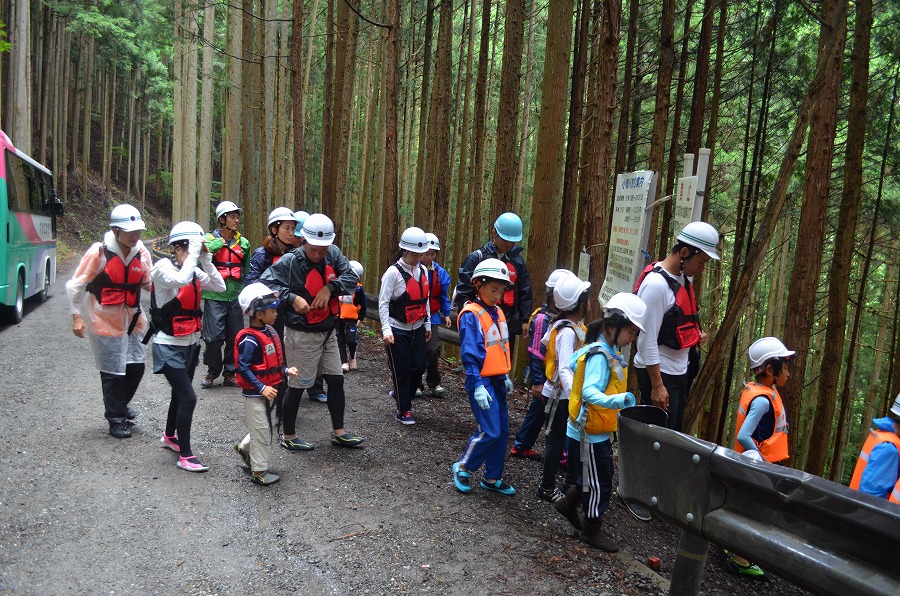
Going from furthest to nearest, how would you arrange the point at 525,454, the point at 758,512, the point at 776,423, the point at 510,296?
the point at 510,296 → the point at 525,454 → the point at 776,423 → the point at 758,512

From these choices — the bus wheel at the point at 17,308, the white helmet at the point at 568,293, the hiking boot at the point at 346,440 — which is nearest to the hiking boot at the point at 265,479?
the hiking boot at the point at 346,440

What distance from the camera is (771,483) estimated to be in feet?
7.51

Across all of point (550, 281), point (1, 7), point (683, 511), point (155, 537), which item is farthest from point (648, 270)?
point (1, 7)

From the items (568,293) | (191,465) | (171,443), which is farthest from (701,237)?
(171,443)

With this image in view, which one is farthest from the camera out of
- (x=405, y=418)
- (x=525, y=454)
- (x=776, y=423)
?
(x=405, y=418)

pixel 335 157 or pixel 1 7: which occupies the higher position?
pixel 1 7

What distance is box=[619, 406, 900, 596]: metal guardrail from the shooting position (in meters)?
2.03

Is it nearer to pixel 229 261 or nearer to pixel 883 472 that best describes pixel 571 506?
pixel 883 472

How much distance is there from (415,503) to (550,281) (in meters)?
2.24

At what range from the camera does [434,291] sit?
27.3ft

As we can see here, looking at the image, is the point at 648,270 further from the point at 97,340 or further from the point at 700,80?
the point at 700,80

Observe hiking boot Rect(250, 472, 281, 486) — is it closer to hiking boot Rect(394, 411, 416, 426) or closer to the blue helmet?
hiking boot Rect(394, 411, 416, 426)

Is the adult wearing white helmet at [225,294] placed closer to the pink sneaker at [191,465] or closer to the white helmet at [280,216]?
the white helmet at [280,216]

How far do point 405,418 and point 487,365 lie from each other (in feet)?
8.27
